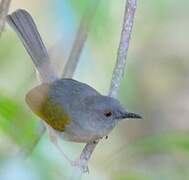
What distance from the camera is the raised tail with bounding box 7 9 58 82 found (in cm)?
377

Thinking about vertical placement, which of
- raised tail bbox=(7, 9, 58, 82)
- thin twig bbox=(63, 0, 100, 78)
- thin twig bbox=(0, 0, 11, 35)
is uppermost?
thin twig bbox=(0, 0, 11, 35)

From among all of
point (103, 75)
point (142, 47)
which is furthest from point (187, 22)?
point (103, 75)

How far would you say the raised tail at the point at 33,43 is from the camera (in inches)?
148

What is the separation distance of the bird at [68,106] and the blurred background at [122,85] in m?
0.13

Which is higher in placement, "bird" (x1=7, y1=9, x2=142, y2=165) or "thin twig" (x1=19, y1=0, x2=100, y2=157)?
"thin twig" (x1=19, y1=0, x2=100, y2=157)

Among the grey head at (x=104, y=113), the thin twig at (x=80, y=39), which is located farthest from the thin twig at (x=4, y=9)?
the grey head at (x=104, y=113)

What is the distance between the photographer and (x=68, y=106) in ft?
11.9

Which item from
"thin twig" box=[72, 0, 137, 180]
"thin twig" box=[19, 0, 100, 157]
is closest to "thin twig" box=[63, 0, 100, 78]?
"thin twig" box=[19, 0, 100, 157]

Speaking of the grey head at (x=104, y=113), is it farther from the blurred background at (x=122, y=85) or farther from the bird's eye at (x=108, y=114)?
the blurred background at (x=122, y=85)

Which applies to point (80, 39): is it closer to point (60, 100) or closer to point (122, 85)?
point (60, 100)

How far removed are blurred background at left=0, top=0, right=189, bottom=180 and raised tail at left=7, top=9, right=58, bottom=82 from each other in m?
0.07

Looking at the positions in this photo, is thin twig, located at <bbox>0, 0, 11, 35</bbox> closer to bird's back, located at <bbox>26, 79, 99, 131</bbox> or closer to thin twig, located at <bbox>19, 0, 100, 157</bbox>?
thin twig, located at <bbox>19, 0, 100, 157</bbox>

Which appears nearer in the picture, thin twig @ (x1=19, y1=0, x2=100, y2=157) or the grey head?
thin twig @ (x1=19, y1=0, x2=100, y2=157)

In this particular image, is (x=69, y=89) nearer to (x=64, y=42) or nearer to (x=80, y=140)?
(x=80, y=140)
